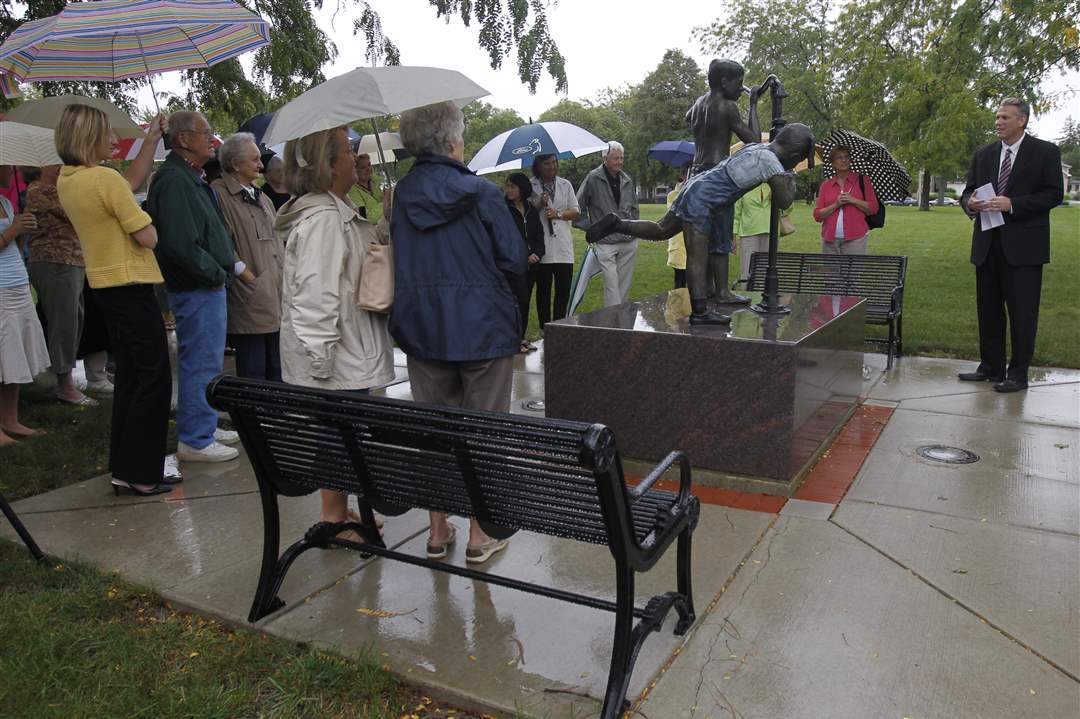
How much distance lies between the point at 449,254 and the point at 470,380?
53cm

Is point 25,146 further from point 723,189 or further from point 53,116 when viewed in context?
point 723,189

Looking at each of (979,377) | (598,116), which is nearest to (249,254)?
(979,377)

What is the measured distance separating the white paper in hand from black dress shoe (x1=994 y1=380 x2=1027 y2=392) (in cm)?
119

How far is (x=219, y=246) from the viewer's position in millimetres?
4883

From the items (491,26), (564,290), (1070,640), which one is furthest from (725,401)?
(491,26)

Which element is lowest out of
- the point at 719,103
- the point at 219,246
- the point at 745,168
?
the point at 219,246

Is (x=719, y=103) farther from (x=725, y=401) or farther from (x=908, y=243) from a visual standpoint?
(x=908, y=243)

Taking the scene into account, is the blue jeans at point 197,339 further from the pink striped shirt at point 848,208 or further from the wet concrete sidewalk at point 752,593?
the pink striped shirt at point 848,208

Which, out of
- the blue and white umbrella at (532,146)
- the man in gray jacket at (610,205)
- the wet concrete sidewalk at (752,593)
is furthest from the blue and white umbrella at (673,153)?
the wet concrete sidewalk at (752,593)

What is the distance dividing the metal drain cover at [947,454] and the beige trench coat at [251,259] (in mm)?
4153

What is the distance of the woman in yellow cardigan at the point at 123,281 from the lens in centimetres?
424

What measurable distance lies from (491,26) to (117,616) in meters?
6.86

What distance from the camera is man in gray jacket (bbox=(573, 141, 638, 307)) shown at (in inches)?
345

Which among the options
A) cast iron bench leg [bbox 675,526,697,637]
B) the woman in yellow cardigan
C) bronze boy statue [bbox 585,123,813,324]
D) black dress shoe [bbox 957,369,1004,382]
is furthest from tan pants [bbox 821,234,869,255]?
the woman in yellow cardigan
